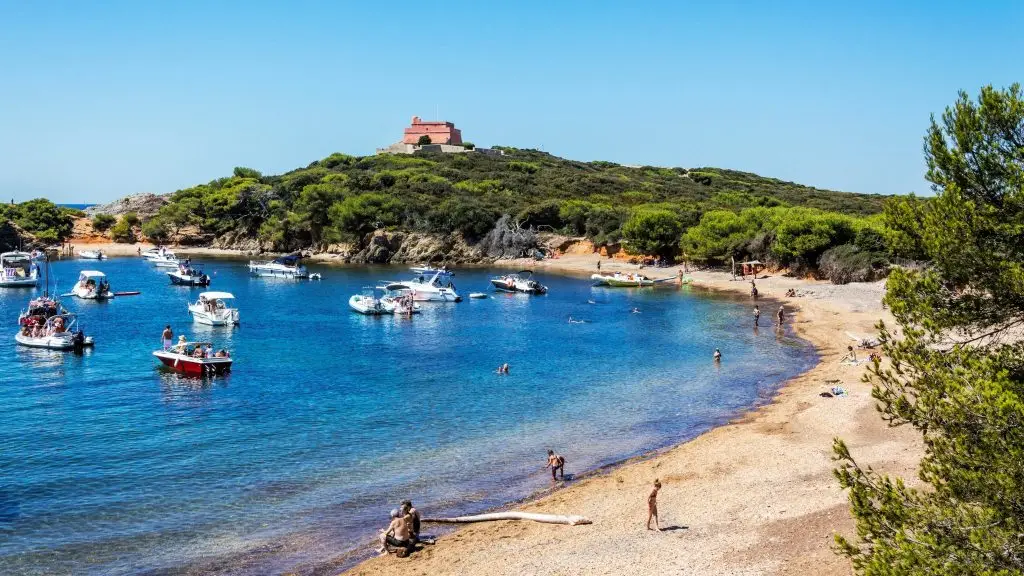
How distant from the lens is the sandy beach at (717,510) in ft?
59.9

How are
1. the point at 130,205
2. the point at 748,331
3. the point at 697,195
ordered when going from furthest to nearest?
1. the point at 130,205
2. the point at 697,195
3. the point at 748,331

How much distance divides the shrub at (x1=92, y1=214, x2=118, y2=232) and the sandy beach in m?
140

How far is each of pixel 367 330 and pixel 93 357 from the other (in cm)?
1789

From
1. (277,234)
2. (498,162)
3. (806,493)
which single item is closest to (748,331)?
(806,493)

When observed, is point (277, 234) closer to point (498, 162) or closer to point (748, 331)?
point (498, 162)

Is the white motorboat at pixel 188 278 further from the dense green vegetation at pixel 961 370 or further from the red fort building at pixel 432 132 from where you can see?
the red fort building at pixel 432 132

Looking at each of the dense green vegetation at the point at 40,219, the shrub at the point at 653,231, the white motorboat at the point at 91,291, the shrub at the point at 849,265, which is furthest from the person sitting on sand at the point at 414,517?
the dense green vegetation at the point at 40,219

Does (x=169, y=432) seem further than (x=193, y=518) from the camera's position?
Yes

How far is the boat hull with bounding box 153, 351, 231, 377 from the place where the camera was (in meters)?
40.3

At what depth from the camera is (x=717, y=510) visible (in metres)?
21.6

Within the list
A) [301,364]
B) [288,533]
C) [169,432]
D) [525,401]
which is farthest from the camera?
[301,364]

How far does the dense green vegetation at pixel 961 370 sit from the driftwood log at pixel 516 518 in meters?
9.61

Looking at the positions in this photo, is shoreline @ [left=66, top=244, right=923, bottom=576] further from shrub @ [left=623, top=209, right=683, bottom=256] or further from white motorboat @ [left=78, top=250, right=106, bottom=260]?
white motorboat @ [left=78, top=250, right=106, bottom=260]

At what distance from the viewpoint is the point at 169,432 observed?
100ft
